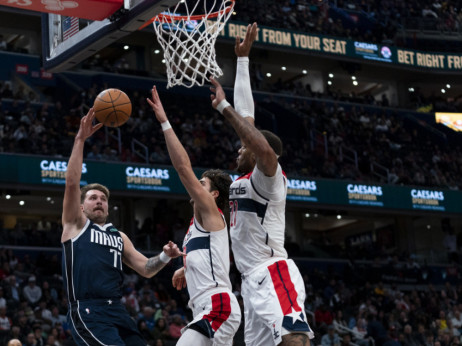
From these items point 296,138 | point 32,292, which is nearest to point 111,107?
point 32,292

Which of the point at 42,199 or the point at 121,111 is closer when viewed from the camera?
the point at 121,111

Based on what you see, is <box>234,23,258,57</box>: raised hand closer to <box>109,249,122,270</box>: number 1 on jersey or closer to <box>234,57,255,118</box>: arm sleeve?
<box>234,57,255,118</box>: arm sleeve

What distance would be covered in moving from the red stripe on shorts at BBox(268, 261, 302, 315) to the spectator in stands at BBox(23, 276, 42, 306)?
40.1 feet

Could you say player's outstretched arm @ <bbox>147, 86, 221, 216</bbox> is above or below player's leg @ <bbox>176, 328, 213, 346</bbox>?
above

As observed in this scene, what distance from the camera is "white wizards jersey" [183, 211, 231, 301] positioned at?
249 inches

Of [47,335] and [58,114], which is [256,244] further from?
[58,114]

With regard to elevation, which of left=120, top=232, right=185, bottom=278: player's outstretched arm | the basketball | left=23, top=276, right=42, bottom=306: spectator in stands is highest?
the basketball

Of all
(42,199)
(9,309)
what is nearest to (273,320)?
(9,309)

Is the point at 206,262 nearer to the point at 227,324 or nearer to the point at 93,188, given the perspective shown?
the point at 227,324

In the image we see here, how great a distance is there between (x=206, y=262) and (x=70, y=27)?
3275 mm

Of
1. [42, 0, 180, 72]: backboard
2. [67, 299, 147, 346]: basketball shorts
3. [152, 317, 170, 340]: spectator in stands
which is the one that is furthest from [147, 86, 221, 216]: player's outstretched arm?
[152, 317, 170, 340]: spectator in stands

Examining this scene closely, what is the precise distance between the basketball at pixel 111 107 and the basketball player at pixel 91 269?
75cm

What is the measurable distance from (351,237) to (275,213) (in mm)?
28643

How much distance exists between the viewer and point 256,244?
6066 millimetres
